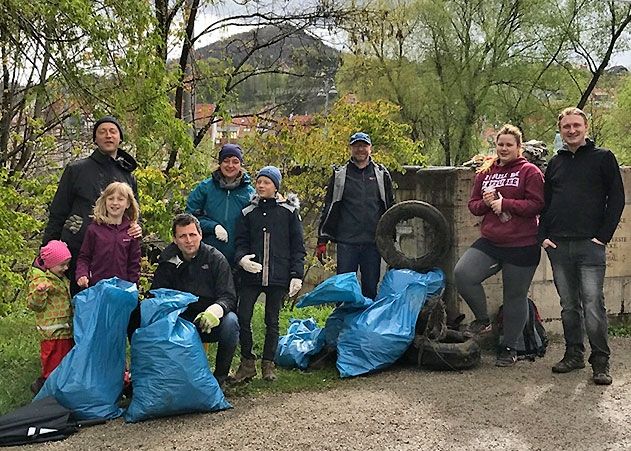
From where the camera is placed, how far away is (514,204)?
5.05m

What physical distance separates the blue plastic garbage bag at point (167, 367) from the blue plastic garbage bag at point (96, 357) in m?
0.13

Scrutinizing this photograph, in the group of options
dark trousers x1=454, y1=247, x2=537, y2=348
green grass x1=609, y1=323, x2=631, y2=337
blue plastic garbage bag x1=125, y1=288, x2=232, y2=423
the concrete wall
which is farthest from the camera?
green grass x1=609, y1=323, x2=631, y2=337

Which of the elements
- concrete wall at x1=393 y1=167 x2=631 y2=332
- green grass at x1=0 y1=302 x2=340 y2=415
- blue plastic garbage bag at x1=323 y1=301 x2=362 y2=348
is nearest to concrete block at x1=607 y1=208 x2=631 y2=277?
concrete wall at x1=393 y1=167 x2=631 y2=332

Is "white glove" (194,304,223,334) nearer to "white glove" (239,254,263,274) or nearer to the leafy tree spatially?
"white glove" (239,254,263,274)

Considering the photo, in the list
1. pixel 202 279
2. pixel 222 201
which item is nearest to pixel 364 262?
pixel 222 201

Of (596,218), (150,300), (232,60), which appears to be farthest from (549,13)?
(150,300)

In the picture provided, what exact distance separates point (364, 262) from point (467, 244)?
0.97m

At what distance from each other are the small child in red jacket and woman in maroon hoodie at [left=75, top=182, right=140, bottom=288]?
0.44 feet

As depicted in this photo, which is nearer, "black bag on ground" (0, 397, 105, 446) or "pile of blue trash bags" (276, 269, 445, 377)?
"black bag on ground" (0, 397, 105, 446)

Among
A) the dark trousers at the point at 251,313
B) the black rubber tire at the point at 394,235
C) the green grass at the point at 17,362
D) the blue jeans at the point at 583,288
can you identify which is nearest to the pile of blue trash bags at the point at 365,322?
the black rubber tire at the point at 394,235

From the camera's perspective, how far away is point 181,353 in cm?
411

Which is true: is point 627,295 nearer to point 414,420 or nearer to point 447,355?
point 447,355

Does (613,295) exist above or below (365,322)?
below

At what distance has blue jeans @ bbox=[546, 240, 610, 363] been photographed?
4840 mm
